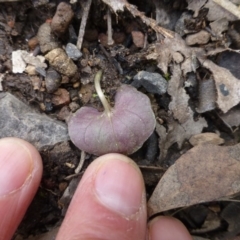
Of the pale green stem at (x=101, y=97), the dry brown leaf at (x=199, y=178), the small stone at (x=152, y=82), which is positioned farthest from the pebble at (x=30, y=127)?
the dry brown leaf at (x=199, y=178)

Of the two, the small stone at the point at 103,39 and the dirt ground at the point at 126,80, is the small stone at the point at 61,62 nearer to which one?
the dirt ground at the point at 126,80

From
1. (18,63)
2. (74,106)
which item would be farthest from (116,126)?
(18,63)

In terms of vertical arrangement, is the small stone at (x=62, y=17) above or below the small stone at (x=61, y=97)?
above

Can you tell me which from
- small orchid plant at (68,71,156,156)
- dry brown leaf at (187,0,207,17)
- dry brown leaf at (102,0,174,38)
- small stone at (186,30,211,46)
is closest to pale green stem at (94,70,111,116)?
small orchid plant at (68,71,156,156)

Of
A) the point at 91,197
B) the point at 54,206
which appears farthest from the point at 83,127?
the point at 54,206

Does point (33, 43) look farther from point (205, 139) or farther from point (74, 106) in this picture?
point (205, 139)

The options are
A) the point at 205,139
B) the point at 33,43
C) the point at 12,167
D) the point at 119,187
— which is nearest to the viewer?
the point at 119,187

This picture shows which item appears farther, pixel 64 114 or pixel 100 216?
pixel 64 114
